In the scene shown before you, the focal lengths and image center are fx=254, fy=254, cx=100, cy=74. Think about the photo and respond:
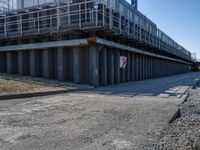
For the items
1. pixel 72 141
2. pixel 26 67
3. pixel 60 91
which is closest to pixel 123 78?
pixel 26 67

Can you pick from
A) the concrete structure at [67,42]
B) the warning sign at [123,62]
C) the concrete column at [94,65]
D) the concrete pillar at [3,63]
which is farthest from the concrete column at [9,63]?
the warning sign at [123,62]

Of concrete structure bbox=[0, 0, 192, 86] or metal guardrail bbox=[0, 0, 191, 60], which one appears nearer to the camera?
concrete structure bbox=[0, 0, 192, 86]

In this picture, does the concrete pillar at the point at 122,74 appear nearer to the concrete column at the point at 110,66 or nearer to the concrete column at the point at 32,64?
the concrete column at the point at 110,66

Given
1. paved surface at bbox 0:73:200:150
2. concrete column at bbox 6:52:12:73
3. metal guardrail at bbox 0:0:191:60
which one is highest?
metal guardrail at bbox 0:0:191:60

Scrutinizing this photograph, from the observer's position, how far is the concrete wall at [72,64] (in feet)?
51.9

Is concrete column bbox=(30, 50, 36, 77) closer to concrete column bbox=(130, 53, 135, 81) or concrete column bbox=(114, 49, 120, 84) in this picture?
concrete column bbox=(114, 49, 120, 84)

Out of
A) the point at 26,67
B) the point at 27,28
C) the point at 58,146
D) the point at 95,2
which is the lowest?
the point at 58,146

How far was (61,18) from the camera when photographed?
57.4 feet

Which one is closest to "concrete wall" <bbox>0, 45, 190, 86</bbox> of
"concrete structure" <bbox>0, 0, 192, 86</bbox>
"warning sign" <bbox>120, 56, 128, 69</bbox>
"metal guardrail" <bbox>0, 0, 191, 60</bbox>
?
"concrete structure" <bbox>0, 0, 192, 86</bbox>

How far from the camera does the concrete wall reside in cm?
1582

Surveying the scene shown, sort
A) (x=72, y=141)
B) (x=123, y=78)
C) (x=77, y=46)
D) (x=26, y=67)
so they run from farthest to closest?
(x=123, y=78) < (x=26, y=67) < (x=77, y=46) < (x=72, y=141)

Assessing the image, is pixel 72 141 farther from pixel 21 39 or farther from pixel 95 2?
pixel 21 39

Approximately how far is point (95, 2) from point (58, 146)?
529 inches

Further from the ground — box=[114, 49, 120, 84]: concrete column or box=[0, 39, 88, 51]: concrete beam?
box=[0, 39, 88, 51]: concrete beam
